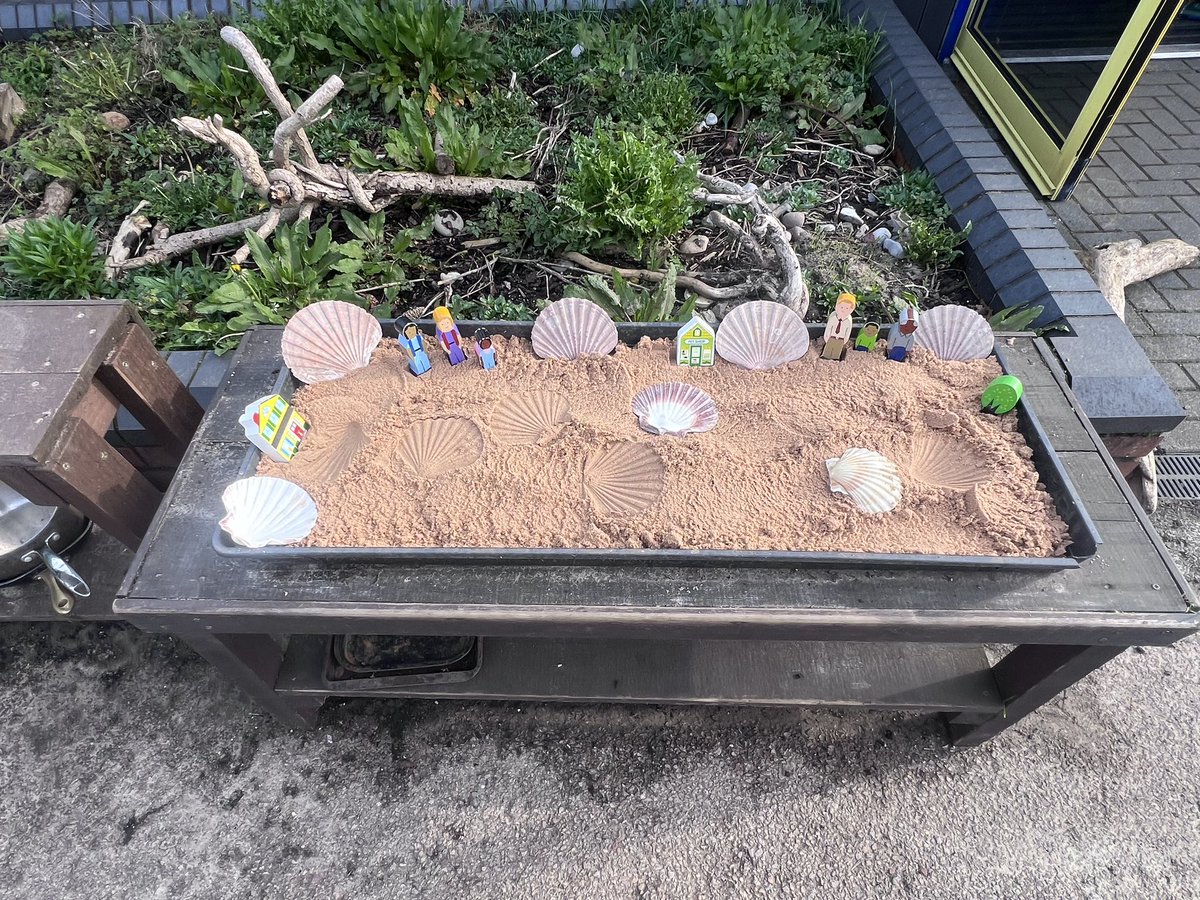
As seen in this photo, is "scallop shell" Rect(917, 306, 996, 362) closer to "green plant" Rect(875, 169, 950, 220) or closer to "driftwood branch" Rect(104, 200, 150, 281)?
"green plant" Rect(875, 169, 950, 220)

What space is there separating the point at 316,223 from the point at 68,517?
Result: 154 cm

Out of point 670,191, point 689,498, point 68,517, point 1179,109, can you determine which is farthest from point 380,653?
point 1179,109

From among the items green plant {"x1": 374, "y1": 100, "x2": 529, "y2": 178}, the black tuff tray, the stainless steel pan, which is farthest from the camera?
green plant {"x1": 374, "y1": 100, "x2": 529, "y2": 178}

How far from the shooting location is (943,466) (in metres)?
1.67

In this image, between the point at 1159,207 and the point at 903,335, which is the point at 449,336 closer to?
the point at 903,335

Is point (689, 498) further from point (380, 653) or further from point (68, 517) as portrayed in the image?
point (68, 517)

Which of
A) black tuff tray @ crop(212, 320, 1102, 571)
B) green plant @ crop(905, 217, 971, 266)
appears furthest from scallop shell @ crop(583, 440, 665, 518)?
green plant @ crop(905, 217, 971, 266)

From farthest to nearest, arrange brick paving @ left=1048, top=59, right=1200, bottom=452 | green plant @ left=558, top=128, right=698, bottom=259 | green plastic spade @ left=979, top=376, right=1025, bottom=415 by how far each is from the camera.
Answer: brick paving @ left=1048, top=59, right=1200, bottom=452 < green plant @ left=558, top=128, right=698, bottom=259 < green plastic spade @ left=979, top=376, right=1025, bottom=415

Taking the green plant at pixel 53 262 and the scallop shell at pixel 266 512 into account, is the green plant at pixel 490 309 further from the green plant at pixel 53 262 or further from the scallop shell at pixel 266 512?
the green plant at pixel 53 262

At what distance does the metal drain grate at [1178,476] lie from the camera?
8.46 feet

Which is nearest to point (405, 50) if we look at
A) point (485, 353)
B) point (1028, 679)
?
point (485, 353)

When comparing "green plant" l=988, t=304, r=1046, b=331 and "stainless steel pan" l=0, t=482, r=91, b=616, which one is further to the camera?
"green plant" l=988, t=304, r=1046, b=331

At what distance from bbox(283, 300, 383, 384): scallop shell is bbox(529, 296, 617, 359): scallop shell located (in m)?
0.48

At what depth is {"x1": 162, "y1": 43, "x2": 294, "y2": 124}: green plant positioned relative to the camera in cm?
327
